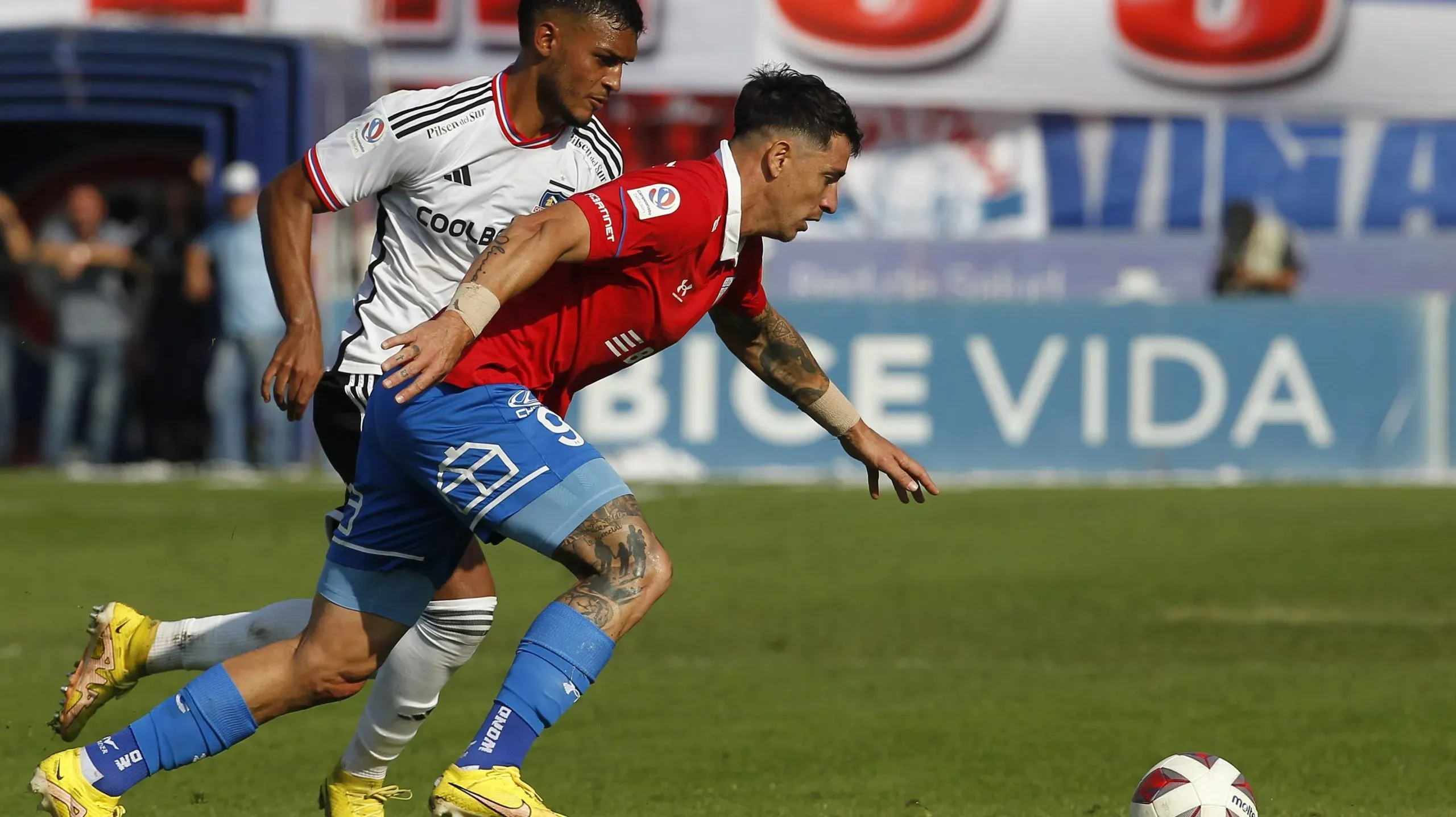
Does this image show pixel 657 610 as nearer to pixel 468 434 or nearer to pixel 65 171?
pixel 468 434

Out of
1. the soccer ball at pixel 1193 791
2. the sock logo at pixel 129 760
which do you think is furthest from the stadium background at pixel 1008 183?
the sock logo at pixel 129 760

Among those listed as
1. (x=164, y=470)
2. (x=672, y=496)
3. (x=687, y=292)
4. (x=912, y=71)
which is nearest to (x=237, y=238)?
(x=164, y=470)

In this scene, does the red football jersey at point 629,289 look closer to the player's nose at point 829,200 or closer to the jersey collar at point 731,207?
the jersey collar at point 731,207

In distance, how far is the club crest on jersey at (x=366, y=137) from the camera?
5.65 meters

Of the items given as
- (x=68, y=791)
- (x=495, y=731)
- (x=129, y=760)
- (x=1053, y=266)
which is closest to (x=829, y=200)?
(x=495, y=731)

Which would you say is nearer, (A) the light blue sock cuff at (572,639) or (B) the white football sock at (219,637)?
(A) the light blue sock cuff at (572,639)

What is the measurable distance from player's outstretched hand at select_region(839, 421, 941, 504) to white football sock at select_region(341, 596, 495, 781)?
1099 mm

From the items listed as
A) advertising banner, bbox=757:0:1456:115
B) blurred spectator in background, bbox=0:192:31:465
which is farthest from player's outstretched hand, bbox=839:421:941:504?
advertising banner, bbox=757:0:1456:115

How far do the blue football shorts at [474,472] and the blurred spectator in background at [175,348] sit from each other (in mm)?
13457

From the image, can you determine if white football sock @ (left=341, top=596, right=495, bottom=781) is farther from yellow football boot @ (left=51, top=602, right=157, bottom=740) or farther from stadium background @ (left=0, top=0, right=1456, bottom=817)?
yellow football boot @ (left=51, top=602, right=157, bottom=740)

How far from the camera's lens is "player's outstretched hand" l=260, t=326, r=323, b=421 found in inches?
207

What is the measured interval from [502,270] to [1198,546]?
8717mm

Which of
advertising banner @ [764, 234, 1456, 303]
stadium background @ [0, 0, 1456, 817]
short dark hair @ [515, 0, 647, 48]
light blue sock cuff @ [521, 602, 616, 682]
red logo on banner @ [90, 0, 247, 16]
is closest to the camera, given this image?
light blue sock cuff @ [521, 602, 616, 682]

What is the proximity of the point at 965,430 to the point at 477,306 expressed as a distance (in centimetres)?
1226
